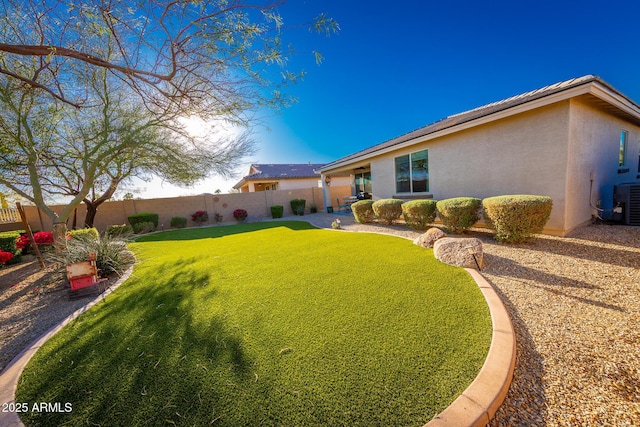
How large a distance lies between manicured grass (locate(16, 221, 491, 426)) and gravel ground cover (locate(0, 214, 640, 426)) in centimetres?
36

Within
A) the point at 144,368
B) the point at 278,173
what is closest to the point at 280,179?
the point at 278,173

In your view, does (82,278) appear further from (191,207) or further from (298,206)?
(298,206)

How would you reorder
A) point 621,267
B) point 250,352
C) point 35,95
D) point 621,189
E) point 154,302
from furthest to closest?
point 621,189, point 35,95, point 621,267, point 154,302, point 250,352

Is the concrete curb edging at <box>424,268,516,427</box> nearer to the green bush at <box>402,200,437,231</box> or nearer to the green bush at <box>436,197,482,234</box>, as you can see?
the green bush at <box>436,197,482,234</box>

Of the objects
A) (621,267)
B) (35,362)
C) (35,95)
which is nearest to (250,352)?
(35,362)

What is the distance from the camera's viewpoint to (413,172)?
8.88 metres

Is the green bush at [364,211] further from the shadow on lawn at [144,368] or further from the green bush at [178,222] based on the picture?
the green bush at [178,222]

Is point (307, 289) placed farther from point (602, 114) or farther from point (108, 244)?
point (602, 114)

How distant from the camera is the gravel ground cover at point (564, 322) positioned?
5.05 feet

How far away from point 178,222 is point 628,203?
61.3ft

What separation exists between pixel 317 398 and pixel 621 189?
9.38 metres

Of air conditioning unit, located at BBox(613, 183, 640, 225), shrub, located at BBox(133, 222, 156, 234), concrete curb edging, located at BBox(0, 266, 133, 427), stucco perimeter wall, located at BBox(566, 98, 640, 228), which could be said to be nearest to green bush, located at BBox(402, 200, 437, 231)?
stucco perimeter wall, located at BBox(566, 98, 640, 228)

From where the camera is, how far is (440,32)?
7.50 metres

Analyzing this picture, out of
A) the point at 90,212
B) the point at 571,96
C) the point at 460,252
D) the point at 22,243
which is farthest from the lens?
the point at 90,212
